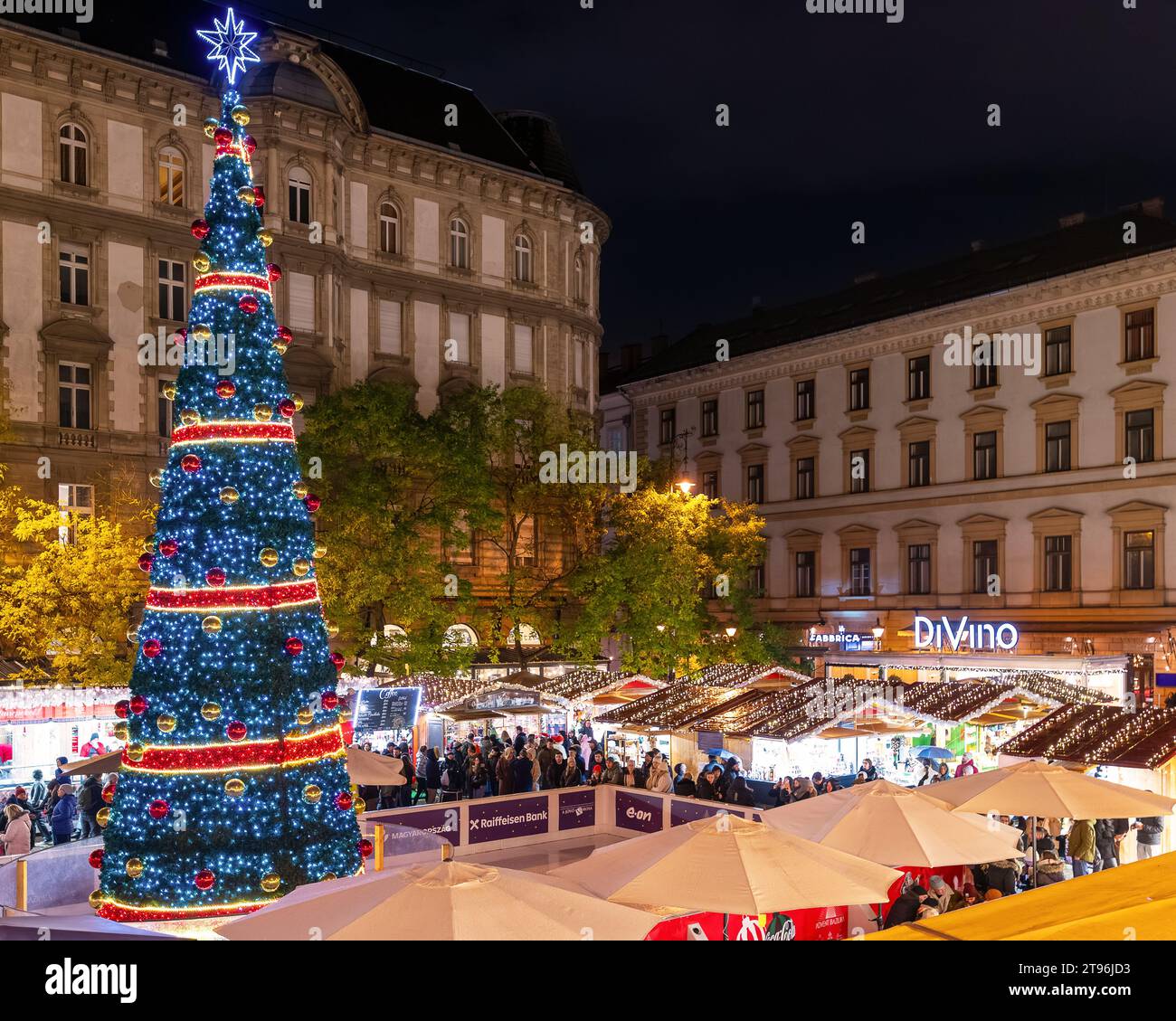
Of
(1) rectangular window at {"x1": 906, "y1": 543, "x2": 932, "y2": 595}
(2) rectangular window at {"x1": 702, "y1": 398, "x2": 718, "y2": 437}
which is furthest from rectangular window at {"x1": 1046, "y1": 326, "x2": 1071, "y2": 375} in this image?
(2) rectangular window at {"x1": 702, "y1": 398, "x2": 718, "y2": 437}

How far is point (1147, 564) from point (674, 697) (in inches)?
805

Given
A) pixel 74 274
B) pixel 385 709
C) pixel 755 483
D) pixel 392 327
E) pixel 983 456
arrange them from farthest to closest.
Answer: pixel 755 483, pixel 983 456, pixel 392 327, pixel 74 274, pixel 385 709

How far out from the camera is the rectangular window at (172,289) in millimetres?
37969

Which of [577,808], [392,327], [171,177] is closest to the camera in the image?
[577,808]

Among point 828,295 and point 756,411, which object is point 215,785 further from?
point 828,295

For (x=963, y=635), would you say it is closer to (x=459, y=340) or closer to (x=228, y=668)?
(x=459, y=340)

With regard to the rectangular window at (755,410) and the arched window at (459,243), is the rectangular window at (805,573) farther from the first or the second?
the arched window at (459,243)

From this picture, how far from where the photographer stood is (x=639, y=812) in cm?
2238

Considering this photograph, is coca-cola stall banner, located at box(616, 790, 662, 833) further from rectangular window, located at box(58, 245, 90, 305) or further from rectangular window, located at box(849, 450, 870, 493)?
rectangular window, located at box(849, 450, 870, 493)

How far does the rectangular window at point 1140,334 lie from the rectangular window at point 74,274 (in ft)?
110

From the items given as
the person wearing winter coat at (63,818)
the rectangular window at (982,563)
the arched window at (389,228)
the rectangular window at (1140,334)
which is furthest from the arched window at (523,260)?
the person wearing winter coat at (63,818)

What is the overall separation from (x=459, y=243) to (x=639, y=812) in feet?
94.6

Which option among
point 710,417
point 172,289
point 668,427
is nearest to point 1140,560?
point 710,417
